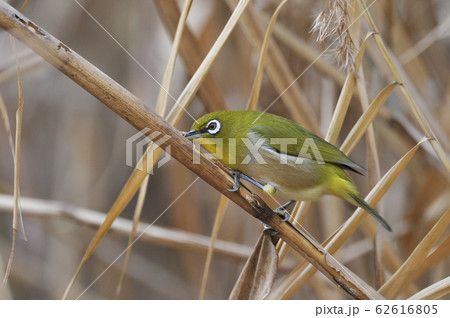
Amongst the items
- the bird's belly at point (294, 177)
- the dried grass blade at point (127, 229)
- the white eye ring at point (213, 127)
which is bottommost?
the dried grass blade at point (127, 229)

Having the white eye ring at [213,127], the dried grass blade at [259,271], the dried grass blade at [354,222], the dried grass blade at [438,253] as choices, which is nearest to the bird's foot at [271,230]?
the dried grass blade at [259,271]

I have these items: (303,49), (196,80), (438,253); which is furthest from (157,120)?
(438,253)

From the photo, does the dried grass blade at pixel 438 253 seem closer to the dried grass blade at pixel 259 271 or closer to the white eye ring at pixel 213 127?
the dried grass blade at pixel 259 271

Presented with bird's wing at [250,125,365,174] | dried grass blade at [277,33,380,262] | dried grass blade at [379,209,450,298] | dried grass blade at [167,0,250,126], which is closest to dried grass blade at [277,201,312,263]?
dried grass blade at [277,33,380,262]

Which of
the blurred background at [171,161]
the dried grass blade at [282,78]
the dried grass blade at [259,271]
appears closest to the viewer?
the dried grass blade at [259,271]

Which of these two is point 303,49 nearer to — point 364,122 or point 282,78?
point 282,78
